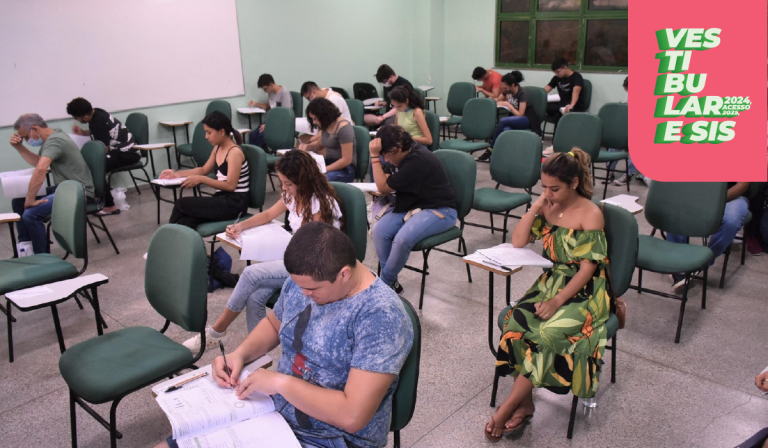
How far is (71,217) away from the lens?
3076mm

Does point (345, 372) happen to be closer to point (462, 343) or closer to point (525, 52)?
point (462, 343)

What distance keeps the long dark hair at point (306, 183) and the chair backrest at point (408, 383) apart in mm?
1319

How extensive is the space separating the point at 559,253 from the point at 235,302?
150 cm

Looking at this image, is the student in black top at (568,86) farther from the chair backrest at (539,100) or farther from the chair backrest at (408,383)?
the chair backrest at (408,383)

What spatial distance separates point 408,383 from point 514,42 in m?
8.15

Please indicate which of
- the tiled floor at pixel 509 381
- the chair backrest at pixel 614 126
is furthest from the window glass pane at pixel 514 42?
the tiled floor at pixel 509 381

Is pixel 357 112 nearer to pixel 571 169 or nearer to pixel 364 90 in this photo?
pixel 364 90

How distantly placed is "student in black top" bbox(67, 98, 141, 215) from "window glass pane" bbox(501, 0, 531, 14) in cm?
591

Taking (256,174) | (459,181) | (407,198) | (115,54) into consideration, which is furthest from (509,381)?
(115,54)

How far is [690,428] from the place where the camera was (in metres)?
2.41

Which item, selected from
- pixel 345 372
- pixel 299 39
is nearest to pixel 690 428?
pixel 345 372

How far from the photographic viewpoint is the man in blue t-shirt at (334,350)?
1452mm

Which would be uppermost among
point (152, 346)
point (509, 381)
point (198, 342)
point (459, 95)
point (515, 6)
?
point (515, 6)

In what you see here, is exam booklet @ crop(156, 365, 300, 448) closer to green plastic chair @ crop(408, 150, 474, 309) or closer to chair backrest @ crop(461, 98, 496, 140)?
green plastic chair @ crop(408, 150, 474, 309)
